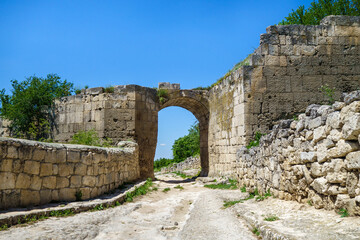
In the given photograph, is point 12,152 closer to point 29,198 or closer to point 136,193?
point 29,198

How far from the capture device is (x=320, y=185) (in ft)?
14.6

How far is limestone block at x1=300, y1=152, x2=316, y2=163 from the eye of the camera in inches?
186

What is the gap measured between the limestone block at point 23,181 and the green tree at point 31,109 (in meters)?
9.18

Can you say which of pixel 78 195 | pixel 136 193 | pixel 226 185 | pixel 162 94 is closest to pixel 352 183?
pixel 78 195

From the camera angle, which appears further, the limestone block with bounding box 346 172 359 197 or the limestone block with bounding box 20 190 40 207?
the limestone block with bounding box 20 190 40 207

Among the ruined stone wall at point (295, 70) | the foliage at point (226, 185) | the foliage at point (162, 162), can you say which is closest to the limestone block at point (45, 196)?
the foliage at point (226, 185)

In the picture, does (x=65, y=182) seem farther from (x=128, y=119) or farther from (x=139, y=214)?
(x=128, y=119)

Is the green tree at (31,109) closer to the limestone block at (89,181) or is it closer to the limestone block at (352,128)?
the limestone block at (89,181)

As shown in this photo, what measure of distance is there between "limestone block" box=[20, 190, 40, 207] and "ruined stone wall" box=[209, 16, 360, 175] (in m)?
7.09

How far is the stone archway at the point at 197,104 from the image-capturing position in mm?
14695

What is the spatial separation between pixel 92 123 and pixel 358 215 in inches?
448

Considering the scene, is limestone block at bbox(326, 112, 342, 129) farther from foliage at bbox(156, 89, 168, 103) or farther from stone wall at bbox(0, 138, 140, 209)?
foliage at bbox(156, 89, 168, 103)

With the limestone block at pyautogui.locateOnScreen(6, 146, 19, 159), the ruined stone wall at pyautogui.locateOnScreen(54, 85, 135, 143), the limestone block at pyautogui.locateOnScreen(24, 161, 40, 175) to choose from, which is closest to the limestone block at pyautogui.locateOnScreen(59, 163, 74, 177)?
the limestone block at pyautogui.locateOnScreen(24, 161, 40, 175)

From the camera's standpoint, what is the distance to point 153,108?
46.4 ft
